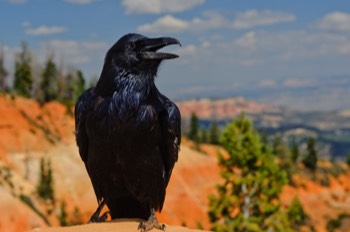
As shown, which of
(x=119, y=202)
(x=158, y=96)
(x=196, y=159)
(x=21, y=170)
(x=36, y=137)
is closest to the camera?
(x=158, y=96)

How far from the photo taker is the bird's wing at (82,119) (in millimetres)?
6199

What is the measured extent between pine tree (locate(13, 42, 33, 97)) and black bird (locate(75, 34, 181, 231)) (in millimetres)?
68823

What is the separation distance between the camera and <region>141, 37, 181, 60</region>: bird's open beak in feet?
19.1

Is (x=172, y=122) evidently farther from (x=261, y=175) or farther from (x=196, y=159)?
(x=196, y=159)

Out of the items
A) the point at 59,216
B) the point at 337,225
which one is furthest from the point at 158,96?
the point at 337,225

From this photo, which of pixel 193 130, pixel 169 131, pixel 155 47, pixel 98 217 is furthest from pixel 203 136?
pixel 155 47

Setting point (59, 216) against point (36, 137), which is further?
point (36, 137)

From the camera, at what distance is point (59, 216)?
163 feet

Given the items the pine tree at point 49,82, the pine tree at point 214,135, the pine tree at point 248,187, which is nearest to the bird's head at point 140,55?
the pine tree at point 248,187

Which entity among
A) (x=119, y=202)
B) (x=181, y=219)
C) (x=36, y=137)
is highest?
(x=119, y=202)

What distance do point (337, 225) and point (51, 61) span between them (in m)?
47.1

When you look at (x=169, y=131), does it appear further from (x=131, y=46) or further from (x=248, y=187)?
(x=248, y=187)

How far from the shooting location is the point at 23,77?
73.4 m

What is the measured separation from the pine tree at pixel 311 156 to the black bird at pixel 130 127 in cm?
8672
